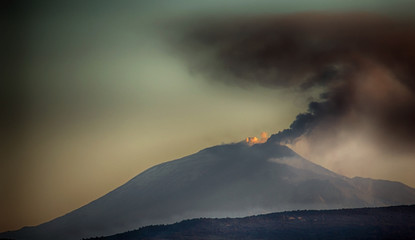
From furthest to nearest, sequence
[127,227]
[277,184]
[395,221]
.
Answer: [277,184] → [127,227] → [395,221]

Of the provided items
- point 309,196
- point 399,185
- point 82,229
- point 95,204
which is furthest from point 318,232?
point 399,185

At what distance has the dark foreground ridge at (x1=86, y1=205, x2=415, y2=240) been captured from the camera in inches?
2731

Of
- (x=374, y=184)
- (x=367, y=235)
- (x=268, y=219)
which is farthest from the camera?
(x=374, y=184)

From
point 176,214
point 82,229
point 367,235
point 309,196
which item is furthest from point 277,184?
point 367,235

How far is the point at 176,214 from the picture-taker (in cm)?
10419

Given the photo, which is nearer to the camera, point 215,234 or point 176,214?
point 215,234

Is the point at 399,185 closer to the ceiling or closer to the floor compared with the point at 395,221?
closer to the ceiling

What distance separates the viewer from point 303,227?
7469cm

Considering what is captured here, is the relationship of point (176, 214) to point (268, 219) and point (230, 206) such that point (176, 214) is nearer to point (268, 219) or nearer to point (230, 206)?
point (230, 206)

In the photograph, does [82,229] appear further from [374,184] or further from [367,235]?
[374,184]

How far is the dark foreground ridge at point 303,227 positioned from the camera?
228ft

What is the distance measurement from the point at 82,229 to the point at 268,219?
38961 mm

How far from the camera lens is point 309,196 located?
10662 cm

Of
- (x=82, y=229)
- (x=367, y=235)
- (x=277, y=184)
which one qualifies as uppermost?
(x=277, y=184)
